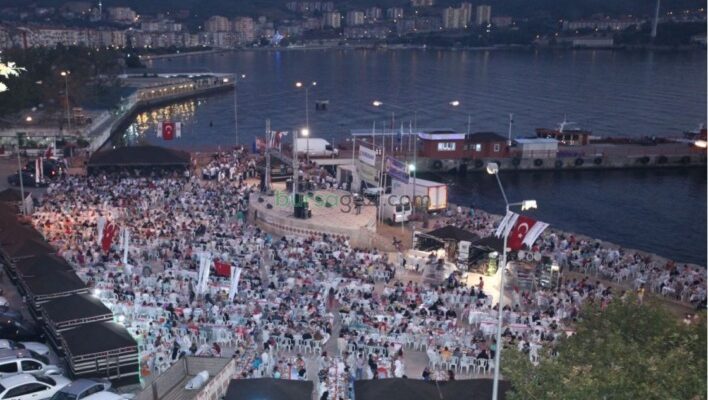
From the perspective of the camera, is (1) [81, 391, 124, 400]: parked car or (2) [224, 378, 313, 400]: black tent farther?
(1) [81, 391, 124, 400]: parked car

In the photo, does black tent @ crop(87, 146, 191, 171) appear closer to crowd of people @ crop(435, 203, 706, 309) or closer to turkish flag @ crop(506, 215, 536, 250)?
crowd of people @ crop(435, 203, 706, 309)

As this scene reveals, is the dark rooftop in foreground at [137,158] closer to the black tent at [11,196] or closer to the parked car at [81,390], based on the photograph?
the black tent at [11,196]

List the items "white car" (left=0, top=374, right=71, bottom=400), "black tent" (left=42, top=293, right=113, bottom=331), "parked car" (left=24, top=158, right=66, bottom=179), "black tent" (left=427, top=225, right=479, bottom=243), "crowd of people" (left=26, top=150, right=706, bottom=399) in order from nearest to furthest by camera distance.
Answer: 1. "white car" (left=0, top=374, right=71, bottom=400)
2. "black tent" (left=42, top=293, right=113, bottom=331)
3. "crowd of people" (left=26, top=150, right=706, bottom=399)
4. "black tent" (left=427, top=225, right=479, bottom=243)
5. "parked car" (left=24, top=158, right=66, bottom=179)

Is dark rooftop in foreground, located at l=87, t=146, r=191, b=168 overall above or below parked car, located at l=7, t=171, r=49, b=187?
above

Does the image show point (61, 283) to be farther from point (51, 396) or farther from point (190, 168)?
point (190, 168)

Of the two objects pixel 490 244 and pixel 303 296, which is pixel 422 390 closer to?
pixel 303 296

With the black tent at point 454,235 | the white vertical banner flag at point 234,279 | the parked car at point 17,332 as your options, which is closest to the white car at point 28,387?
the parked car at point 17,332

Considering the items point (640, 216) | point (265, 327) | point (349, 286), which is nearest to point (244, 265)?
point (349, 286)

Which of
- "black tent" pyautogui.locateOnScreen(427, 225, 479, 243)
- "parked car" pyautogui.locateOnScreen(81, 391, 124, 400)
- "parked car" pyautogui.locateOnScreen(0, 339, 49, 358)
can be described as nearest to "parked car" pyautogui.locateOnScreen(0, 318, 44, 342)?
"parked car" pyautogui.locateOnScreen(0, 339, 49, 358)

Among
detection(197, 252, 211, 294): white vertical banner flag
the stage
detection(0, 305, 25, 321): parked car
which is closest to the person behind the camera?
detection(0, 305, 25, 321): parked car
